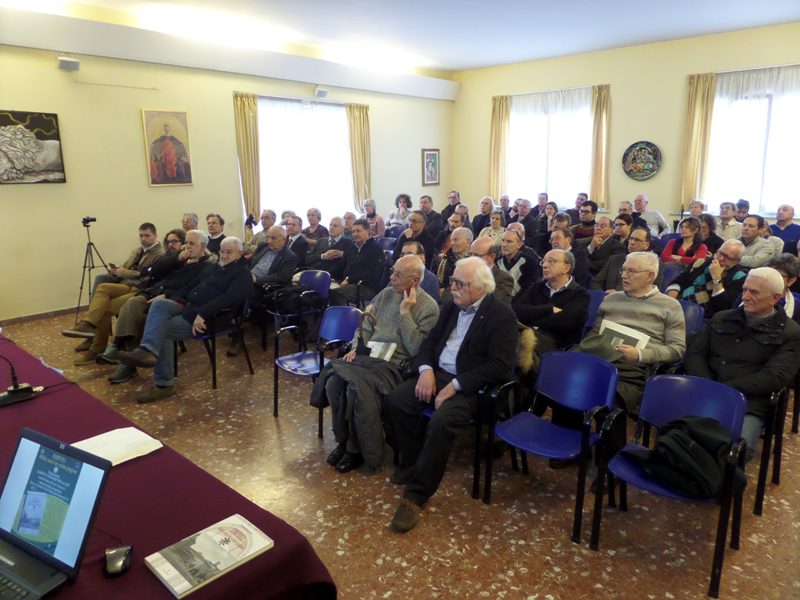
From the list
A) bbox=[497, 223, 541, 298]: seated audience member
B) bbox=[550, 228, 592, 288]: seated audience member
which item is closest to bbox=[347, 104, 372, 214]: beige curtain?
bbox=[497, 223, 541, 298]: seated audience member

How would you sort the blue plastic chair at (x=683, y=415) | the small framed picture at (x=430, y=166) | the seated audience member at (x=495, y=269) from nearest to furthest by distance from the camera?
the blue plastic chair at (x=683, y=415)
the seated audience member at (x=495, y=269)
the small framed picture at (x=430, y=166)

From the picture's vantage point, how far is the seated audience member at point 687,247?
524cm

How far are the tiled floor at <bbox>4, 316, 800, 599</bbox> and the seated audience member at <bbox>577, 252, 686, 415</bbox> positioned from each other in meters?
0.60

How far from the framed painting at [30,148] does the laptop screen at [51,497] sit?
5.70 m

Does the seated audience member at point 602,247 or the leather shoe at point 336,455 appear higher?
the seated audience member at point 602,247

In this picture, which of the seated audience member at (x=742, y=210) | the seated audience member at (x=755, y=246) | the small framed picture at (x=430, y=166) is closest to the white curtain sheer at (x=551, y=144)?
the small framed picture at (x=430, y=166)

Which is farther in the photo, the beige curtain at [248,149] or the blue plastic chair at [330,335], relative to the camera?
the beige curtain at [248,149]

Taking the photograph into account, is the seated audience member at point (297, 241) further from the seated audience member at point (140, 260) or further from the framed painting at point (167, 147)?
the framed painting at point (167, 147)

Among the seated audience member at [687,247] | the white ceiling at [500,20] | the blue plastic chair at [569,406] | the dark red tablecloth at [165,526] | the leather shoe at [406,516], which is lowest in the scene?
the leather shoe at [406,516]

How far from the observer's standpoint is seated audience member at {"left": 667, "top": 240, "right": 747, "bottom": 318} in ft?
12.7

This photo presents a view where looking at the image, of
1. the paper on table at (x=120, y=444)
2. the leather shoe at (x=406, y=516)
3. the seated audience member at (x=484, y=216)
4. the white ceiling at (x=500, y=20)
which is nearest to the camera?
the paper on table at (x=120, y=444)

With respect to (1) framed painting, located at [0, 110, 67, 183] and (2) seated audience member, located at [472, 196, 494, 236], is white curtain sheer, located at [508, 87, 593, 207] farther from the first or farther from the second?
(1) framed painting, located at [0, 110, 67, 183]

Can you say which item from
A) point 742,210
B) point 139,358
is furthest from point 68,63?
point 742,210

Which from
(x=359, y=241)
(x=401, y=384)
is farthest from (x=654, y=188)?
(x=401, y=384)
